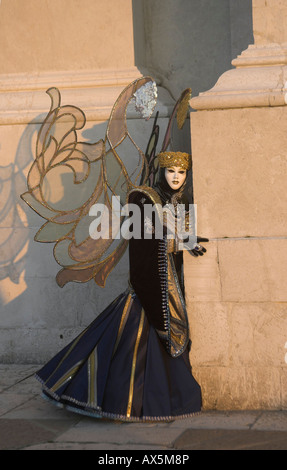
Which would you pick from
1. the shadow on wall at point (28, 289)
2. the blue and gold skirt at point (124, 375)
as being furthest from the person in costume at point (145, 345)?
the shadow on wall at point (28, 289)

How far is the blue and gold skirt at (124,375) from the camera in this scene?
13.7 feet

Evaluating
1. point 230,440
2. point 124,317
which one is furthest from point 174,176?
point 230,440

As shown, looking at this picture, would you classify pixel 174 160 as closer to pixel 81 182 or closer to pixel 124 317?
pixel 81 182

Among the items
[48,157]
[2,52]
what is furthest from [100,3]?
[48,157]

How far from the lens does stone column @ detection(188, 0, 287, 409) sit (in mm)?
4301

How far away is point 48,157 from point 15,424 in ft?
5.68

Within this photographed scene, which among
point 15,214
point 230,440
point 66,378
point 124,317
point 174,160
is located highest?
point 174,160

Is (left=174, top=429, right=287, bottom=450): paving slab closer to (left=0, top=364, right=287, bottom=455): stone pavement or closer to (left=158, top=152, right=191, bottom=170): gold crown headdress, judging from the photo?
(left=0, top=364, right=287, bottom=455): stone pavement

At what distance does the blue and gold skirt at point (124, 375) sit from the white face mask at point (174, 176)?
727mm

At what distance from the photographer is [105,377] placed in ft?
13.9

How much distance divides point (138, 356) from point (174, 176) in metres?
1.12

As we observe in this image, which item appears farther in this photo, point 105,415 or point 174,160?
point 174,160

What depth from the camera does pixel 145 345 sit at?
14.2ft

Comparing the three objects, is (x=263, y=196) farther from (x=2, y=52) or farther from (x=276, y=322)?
(x=2, y=52)
